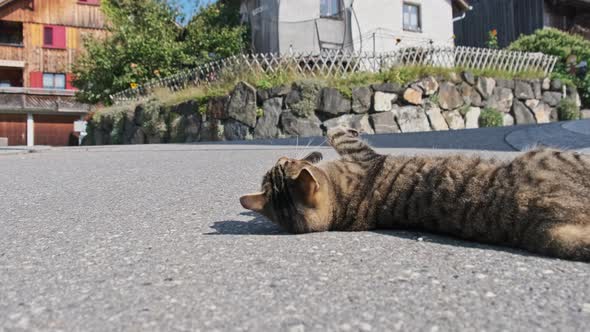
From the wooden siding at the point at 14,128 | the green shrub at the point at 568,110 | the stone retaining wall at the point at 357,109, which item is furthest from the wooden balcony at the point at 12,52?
the green shrub at the point at 568,110

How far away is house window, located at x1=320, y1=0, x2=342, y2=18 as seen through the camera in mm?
18734

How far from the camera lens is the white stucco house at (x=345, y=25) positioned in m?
18.1

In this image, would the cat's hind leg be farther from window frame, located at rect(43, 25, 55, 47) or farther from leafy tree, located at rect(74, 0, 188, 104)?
window frame, located at rect(43, 25, 55, 47)

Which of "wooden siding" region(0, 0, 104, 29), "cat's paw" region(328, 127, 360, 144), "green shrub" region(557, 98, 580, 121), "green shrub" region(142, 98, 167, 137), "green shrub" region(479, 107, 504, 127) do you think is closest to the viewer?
"cat's paw" region(328, 127, 360, 144)

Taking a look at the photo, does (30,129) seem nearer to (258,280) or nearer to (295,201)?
(295,201)

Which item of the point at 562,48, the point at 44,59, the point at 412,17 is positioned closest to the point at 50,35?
the point at 44,59

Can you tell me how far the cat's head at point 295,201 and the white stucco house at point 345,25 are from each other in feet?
51.3

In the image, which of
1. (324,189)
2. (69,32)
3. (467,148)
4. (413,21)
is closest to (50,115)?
(69,32)

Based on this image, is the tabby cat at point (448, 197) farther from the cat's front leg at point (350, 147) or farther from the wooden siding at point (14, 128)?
the wooden siding at point (14, 128)

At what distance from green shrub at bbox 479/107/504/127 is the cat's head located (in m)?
11.4

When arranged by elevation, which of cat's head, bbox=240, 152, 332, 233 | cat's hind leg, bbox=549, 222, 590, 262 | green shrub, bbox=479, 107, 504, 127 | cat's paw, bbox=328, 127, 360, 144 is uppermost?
green shrub, bbox=479, 107, 504, 127

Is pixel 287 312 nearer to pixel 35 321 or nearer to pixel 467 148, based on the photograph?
pixel 35 321

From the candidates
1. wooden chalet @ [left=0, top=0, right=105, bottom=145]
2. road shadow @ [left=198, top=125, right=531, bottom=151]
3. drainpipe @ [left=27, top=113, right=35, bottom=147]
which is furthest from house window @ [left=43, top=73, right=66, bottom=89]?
road shadow @ [left=198, top=125, right=531, bottom=151]

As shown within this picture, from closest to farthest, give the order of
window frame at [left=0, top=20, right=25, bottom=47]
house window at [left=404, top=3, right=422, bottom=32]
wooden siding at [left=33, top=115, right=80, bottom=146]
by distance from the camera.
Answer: house window at [left=404, top=3, right=422, bottom=32]
window frame at [left=0, top=20, right=25, bottom=47]
wooden siding at [left=33, top=115, right=80, bottom=146]
